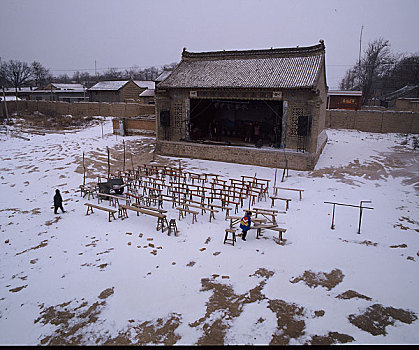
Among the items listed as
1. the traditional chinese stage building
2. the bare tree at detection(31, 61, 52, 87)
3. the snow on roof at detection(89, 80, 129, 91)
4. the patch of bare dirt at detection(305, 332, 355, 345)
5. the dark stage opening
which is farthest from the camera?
the bare tree at detection(31, 61, 52, 87)

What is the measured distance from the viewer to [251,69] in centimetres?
2050

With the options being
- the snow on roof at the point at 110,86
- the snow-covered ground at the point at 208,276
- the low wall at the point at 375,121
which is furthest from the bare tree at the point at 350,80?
the snow-covered ground at the point at 208,276

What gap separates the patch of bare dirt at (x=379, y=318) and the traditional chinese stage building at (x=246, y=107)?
38.9 ft

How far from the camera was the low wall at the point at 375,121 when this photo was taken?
27.3 metres

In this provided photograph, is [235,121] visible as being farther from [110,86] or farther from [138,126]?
[110,86]

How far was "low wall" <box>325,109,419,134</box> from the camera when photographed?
89.7 feet

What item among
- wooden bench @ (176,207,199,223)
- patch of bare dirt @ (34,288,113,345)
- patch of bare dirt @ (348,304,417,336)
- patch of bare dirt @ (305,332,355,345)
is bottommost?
patch of bare dirt @ (34,288,113,345)

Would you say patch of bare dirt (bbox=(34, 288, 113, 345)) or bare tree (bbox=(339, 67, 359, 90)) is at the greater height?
bare tree (bbox=(339, 67, 359, 90))

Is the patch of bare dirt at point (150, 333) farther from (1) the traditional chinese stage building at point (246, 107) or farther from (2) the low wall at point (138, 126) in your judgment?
(2) the low wall at point (138, 126)

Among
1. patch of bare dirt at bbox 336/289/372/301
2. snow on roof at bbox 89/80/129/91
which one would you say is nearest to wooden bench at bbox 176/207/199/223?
patch of bare dirt at bbox 336/289/372/301

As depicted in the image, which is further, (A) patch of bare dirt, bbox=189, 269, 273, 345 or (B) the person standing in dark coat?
(B) the person standing in dark coat

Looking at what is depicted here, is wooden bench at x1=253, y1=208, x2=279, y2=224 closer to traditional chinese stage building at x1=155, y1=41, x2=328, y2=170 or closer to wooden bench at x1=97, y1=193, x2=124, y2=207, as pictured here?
wooden bench at x1=97, y1=193, x2=124, y2=207

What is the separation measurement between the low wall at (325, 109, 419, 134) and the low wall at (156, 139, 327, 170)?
1352cm

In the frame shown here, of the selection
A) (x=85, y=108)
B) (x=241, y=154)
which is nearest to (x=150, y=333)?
(x=241, y=154)
